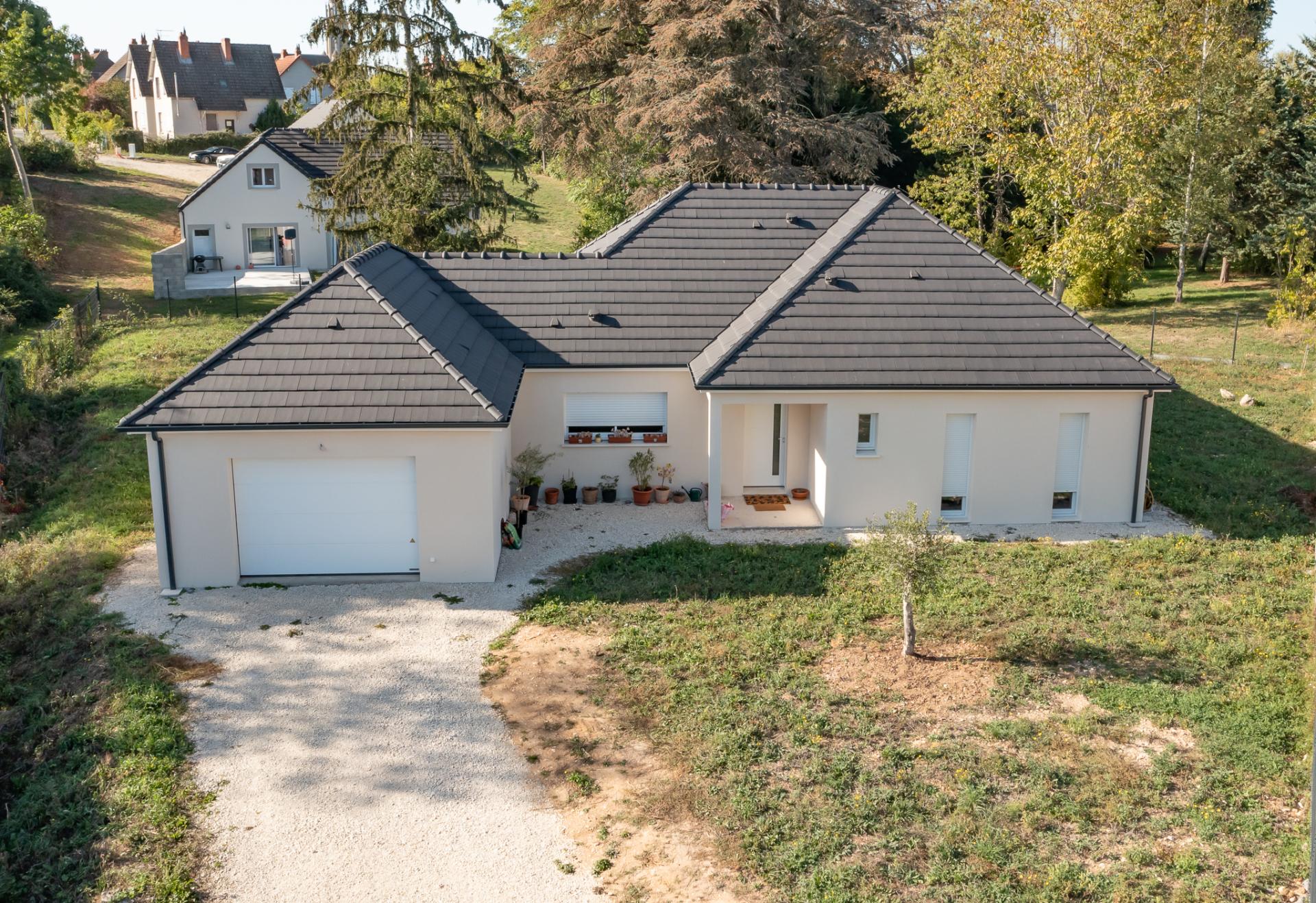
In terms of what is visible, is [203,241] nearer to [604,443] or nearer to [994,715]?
[604,443]

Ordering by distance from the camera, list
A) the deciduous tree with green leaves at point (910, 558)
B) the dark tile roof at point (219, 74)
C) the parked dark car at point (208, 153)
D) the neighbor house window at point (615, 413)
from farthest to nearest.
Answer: the dark tile roof at point (219, 74) < the parked dark car at point (208, 153) < the neighbor house window at point (615, 413) < the deciduous tree with green leaves at point (910, 558)

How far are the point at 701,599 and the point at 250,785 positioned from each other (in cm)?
691

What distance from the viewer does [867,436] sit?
20047mm

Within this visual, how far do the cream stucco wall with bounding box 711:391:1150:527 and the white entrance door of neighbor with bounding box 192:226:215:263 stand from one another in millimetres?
33804

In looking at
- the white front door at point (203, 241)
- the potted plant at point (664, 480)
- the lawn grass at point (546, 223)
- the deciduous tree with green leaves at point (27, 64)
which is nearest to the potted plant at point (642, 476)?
the potted plant at point (664, 480)

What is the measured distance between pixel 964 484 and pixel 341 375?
11073 mm

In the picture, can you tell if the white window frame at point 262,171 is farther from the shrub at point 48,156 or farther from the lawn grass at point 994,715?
the lawn grass at point 994,715

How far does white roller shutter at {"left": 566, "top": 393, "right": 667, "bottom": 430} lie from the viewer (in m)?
21.6

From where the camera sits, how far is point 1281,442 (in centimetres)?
2439

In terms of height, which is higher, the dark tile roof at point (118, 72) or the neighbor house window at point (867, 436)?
the dark tile roof at point (118, 72)

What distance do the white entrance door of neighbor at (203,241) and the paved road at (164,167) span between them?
14.6 m

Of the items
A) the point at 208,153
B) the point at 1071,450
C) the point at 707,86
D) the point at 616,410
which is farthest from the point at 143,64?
the point at 1071,450

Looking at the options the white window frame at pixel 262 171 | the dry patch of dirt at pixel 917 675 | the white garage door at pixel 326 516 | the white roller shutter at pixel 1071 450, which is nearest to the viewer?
the dry patch of dirt at pixel 917 675

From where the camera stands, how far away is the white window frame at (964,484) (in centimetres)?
1986
